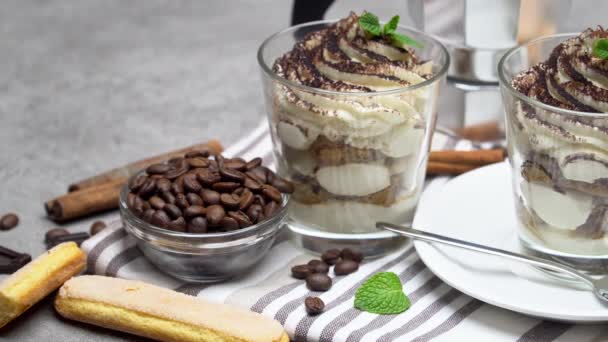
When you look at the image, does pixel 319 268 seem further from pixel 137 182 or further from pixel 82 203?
pixel 82 203

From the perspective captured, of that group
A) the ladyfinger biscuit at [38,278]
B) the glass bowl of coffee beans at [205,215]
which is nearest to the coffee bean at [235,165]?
the glass bowl of coffee beans at [205,215]

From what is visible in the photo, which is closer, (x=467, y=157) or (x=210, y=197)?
(x=210, y=197)

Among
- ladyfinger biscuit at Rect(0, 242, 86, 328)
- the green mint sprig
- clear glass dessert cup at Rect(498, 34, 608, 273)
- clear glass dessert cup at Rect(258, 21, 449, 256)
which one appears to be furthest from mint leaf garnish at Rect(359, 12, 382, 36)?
ladyfinger biscuit at Rect(0, 242, 86, 328)

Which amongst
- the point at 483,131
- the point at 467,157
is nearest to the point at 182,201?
the point at 467,157

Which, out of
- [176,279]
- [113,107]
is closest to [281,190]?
[176,279]

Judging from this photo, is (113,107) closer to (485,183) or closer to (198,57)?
(198,57)

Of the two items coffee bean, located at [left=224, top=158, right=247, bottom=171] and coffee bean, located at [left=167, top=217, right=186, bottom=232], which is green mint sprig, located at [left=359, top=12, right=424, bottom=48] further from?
coffee bean, located at [left=167, top=217, right=186, bottom=232]
